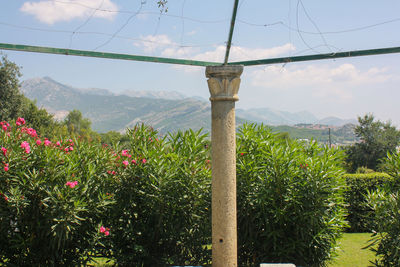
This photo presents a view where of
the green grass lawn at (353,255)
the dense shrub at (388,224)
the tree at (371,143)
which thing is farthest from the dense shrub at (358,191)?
the tree at (371,143)

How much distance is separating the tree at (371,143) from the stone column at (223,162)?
3565cm

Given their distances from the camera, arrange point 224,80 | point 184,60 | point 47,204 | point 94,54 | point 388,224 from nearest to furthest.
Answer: point 224,80 < point 94,54 < point 184,60 < point 47,204 < point 388,224

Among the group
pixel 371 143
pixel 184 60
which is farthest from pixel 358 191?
pixel 371 143

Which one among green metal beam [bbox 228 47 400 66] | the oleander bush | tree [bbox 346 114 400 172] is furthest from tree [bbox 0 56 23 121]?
tree [bbox 346 114 400 172]

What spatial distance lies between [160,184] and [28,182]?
1.75 m

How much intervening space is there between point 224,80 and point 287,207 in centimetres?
243

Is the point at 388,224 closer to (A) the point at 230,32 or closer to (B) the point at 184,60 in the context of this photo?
(A) the point at 230,32

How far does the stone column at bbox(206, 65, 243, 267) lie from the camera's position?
3574mm

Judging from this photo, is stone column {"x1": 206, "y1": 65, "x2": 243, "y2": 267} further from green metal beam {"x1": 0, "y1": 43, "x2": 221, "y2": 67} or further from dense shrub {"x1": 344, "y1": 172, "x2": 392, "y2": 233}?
dense shrub {"x1": 344, "y1": 172, "x2": 392, "y2": 233}

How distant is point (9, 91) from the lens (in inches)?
969

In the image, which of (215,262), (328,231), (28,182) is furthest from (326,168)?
(28,182)

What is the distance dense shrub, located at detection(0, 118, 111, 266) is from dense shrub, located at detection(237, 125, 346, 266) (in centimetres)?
210

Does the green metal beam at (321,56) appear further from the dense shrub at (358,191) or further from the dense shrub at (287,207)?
the dense shrub at (358,191)

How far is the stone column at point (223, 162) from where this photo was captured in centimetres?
357
